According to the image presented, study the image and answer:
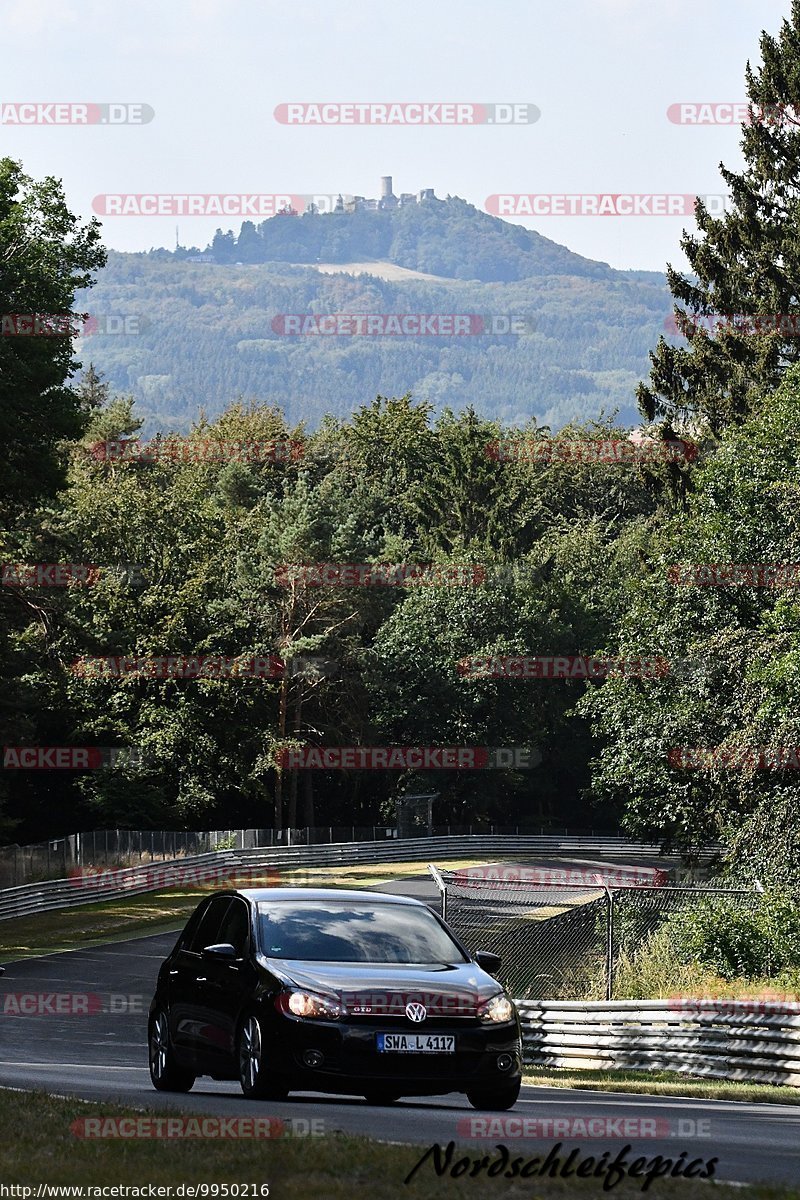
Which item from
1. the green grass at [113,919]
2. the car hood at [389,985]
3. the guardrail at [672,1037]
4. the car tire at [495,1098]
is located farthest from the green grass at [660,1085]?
the green grass at [113,919]

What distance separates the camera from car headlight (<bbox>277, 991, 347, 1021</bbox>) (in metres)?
11.2

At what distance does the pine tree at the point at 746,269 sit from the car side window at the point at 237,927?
131 feet

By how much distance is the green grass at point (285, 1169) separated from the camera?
711 centimetres

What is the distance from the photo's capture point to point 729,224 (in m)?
52.6

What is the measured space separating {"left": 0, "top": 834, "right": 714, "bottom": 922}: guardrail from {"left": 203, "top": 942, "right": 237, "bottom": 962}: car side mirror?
34.4 metres

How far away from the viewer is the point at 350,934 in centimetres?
1225

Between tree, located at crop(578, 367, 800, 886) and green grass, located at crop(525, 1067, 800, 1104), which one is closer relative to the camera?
green grass, located at crop(525, 1067, 800, 1104)

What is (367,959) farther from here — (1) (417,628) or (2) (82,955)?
(1) (417,628)

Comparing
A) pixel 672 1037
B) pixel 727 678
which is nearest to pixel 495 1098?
pixel 672 1037

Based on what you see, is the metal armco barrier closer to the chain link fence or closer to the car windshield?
the chain link fence

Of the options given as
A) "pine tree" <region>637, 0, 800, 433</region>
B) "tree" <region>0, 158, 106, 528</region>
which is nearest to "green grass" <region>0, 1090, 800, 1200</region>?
"tree" <region>0, 158, 106, 528</region>

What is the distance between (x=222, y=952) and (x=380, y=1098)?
59.0 inches

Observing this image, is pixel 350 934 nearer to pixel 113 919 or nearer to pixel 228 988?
pixel 228 988

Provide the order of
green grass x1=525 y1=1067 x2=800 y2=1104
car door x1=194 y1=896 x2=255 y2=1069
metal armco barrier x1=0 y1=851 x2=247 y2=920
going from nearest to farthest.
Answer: car door x1=194 y1=896 x2=255 y2=1069 → green grass x1=525 y1=1067 x2=800 y2=1104 → metal armco barrier x1=0 y1=851 x2=247 y2=920
